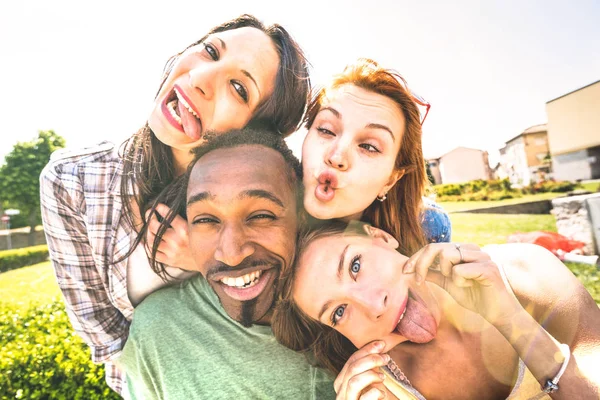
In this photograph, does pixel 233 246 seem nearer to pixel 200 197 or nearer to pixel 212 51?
pixel 200 197

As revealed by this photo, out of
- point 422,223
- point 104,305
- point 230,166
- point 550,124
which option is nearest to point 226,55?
point 230,166

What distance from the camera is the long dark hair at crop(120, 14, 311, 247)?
1.63 metres

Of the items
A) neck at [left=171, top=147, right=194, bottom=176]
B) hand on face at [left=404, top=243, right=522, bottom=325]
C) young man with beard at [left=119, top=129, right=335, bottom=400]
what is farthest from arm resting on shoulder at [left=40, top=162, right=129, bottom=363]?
hand on face at [left=404, top=243, right=522, bottom=325]

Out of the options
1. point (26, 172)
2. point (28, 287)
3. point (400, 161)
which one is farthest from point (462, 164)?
point (26, 172)

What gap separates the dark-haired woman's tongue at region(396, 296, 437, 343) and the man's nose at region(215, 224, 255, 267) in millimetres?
563

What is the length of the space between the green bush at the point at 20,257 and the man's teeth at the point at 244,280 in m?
12.1

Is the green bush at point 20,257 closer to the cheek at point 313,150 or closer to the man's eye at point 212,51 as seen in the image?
the man's eye at point 212,51

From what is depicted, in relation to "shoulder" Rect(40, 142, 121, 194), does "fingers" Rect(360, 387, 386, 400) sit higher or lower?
lower

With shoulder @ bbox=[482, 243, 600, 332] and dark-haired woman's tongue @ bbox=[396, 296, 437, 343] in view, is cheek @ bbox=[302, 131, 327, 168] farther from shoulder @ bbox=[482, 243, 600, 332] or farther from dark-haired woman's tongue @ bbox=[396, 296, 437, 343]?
shoulder @ bbox=[482, 243, 600, 332]

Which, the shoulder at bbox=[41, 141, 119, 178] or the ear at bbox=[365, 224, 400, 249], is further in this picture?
the shoulder at bbox=[41, 141, 119, 178]

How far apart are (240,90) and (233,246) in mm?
601

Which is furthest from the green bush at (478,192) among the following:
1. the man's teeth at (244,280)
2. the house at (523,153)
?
the man's teeth at (244,280)

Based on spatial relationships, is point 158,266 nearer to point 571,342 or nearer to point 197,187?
point 197,187

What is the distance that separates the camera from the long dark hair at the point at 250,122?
1629 mm
